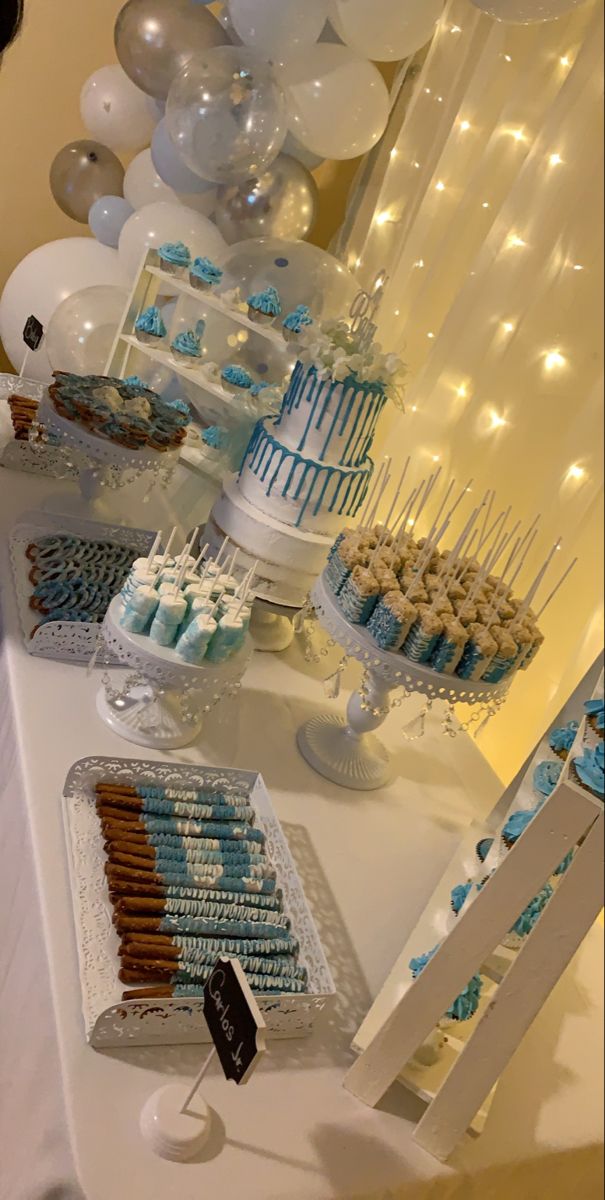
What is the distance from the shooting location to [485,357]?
2082 millimetres

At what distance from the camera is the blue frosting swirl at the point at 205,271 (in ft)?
6.43

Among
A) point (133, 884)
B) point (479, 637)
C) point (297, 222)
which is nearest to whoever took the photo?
point (133, 884)

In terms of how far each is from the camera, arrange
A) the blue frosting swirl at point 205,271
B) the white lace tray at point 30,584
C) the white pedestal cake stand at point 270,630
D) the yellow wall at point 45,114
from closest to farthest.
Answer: the white lace tray at point 30,584 < the white pedestal cake stand at point 270,630 < the blue frosting swirl at point 205,271 < the yellow wall at point 45,114

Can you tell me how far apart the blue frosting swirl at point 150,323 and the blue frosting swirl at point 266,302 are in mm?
215

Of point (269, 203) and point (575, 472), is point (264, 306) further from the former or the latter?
point (575, 472)

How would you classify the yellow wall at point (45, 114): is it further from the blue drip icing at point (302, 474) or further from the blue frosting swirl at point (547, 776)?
the blue frosting swirl at point (547, 776)

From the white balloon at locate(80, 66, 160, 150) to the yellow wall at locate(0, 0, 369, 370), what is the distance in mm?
524

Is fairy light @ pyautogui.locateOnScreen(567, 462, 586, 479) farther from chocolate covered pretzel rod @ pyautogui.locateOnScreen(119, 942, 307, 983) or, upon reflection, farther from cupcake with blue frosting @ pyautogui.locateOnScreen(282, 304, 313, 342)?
chocolate covered pretzel rod @ pyautogui.locateOnScreen(119, 942, 307, 983)

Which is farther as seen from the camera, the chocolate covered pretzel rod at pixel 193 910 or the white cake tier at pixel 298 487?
the white cake tier at pixel 298 487

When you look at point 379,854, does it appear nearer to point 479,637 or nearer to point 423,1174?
point 479,637

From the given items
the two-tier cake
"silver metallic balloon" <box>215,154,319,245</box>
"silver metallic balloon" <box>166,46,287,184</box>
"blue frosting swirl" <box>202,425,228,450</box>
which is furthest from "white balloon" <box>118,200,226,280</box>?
the two-tier cake

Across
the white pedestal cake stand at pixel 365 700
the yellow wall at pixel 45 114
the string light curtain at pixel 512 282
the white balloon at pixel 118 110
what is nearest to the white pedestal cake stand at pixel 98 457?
the white pedestal cake stand at pixel 365 700

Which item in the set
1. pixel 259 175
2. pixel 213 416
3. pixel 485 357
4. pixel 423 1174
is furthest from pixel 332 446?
pixel 423 1174

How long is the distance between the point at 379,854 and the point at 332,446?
2.35ft
